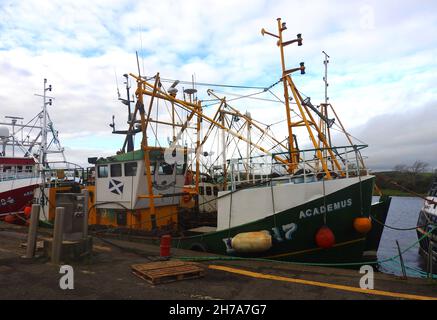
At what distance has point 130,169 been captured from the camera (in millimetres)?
12898

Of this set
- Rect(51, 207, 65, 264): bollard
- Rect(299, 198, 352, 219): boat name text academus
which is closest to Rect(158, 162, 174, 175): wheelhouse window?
Rect(51, 207, 65, 264): bollard

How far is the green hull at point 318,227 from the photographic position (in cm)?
909

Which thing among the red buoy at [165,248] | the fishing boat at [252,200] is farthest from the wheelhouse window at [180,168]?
the red buoy at [165,248]

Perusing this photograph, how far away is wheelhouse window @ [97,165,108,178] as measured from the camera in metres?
13.5

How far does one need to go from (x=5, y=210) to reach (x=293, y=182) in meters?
18.1

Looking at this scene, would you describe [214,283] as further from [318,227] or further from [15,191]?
[15,191]

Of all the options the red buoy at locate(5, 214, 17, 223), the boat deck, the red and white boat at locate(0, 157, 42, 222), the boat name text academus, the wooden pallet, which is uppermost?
the red and white boat at locate(0, 157, 42, 222)

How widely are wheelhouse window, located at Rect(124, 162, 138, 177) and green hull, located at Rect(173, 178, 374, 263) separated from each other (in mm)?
5108

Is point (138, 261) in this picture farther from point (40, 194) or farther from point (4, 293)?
point (40, 194)

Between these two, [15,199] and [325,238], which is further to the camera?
[15,199]

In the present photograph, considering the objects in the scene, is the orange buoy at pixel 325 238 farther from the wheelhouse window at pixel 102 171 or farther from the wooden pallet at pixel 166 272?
the wheelhouse window at pixel 102 171

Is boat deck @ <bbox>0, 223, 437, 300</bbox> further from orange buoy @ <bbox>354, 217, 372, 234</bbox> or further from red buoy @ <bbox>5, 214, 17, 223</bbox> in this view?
red buoy @ <bbox>5, 214, 17, 223</bbox>

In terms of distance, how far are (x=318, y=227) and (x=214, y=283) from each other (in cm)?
375

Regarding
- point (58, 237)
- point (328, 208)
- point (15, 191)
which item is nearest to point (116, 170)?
point (58, 237)
